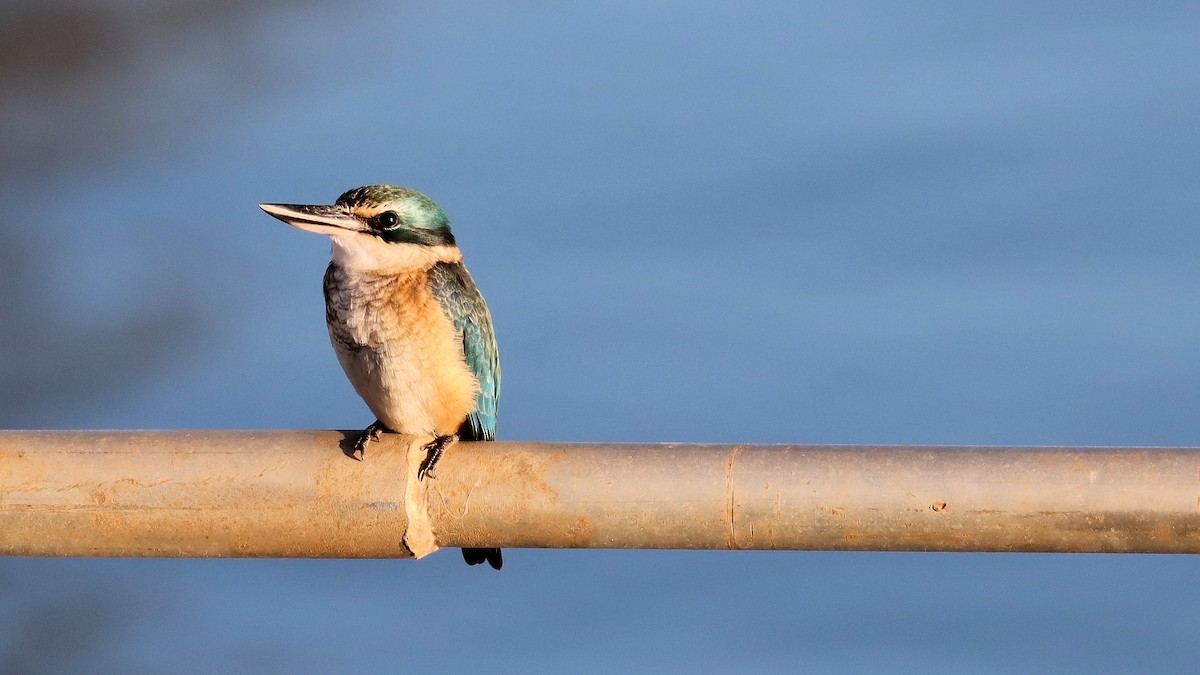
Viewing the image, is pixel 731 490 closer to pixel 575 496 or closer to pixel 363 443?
pixel 575 496

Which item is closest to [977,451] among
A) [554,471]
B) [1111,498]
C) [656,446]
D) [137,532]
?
[1111,498]

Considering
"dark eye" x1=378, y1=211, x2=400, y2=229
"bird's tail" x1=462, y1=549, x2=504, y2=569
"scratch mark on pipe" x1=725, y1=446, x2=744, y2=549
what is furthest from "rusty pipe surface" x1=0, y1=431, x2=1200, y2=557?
"dark eye" x1=378, y1=211, x2=400, y2=229

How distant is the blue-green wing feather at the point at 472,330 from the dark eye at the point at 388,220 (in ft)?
0.37

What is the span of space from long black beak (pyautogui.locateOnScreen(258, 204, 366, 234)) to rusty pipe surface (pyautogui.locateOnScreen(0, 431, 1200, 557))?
64cm

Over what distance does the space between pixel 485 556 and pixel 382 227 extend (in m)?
0.60

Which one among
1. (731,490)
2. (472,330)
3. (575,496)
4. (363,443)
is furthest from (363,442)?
(472,330)

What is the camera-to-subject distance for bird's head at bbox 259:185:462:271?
2545 millimetres

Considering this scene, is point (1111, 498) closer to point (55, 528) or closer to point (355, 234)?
point (55, 528)

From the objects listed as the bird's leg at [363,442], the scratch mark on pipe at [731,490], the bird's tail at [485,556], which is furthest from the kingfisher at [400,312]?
the scratch mark on pipe at [731,490]

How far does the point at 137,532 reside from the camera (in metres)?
1.80

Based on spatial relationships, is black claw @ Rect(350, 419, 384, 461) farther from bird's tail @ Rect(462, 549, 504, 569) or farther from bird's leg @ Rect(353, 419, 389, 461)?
bird's tail @ Rect(462, 549, 504, 569)

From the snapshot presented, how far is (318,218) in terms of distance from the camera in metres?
2.48

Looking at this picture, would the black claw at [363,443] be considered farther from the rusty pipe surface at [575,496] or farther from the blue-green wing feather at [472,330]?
the blue-green wing feather at [472,330]

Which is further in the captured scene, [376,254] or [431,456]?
[376,254]
